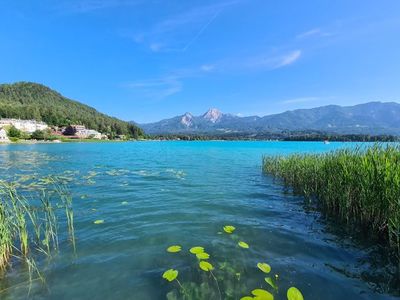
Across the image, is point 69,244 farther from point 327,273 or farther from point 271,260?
point 327,273

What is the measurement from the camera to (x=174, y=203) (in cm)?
1602

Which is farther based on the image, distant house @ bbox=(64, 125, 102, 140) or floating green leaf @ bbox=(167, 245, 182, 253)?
distant house @ bbox=(64, 125, 102, 140)

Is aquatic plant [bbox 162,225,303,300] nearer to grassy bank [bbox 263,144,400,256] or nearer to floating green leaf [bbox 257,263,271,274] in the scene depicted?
floating green leaf [bbox 257,263,271,274]

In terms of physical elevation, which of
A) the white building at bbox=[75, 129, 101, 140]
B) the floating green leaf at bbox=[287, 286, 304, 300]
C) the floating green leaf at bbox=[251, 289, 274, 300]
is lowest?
the floating green leaf at bbox=[287, 286, 304, 300]

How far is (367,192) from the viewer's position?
33.0 ft

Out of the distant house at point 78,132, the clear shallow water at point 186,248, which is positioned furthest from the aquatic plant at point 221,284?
the distant house at point 78,132

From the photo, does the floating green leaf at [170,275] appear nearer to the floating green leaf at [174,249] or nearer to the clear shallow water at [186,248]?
the clear shallow water at [186,248]

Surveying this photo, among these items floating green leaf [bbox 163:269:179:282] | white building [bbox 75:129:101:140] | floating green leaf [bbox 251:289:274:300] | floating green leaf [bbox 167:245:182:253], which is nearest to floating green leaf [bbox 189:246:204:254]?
floating green leaf [bbox 167:245:182:253]

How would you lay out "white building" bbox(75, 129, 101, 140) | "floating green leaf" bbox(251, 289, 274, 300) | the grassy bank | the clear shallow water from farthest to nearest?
"white building" bbox(75, 129, 101, 140) → the grassy bank → the clear shallow water → "floating green leaf" bbox(251, 289, 274, 300)

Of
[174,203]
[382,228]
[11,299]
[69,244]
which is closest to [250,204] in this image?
[174,203]

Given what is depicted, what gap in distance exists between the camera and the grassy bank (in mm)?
8891

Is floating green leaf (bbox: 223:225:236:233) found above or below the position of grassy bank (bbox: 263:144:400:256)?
below

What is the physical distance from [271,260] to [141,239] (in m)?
4.80

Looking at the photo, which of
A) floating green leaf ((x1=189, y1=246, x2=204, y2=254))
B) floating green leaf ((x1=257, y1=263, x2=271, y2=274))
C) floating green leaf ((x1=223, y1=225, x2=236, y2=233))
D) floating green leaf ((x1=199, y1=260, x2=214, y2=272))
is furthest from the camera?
floating green leaf ((x1=223, y1=225, x2=236, y2=233))
